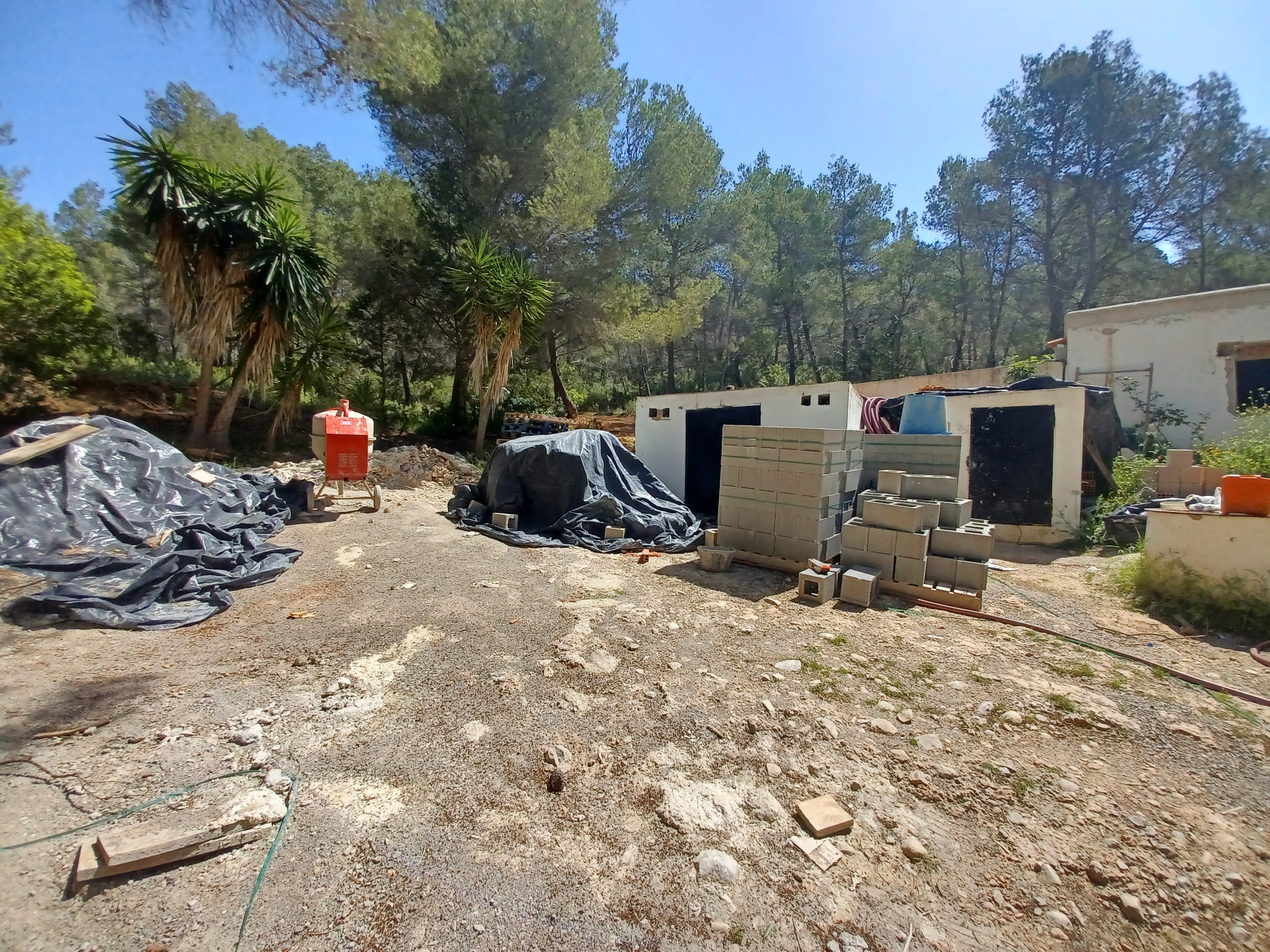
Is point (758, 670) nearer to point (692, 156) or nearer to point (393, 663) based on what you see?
point (393, 663)

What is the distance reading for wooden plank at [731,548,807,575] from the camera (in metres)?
5.05

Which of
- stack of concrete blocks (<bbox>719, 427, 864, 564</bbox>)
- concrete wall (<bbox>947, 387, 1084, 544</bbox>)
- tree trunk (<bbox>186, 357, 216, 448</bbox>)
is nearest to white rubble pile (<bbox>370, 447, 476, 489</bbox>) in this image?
tree trunk (<bbox>186, 357, 216, 448</bbox>)

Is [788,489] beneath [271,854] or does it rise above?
above

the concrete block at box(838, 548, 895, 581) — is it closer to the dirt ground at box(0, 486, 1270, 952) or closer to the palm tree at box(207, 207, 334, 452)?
the dirt ground at box(0, 486, 1270, 952)

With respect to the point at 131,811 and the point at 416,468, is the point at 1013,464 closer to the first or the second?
the point at 131,811

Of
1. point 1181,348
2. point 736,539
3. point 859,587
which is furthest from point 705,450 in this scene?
point 1181,348

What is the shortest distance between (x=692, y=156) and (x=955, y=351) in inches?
610

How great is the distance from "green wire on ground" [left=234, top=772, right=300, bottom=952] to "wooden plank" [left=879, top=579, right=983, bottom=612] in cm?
423

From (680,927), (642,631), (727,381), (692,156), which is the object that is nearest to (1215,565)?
(642,631)

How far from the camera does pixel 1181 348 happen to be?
9273 millimetres

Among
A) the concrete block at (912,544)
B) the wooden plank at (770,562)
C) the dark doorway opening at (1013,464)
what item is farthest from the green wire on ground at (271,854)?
the dark doorway opening at (1013,464)

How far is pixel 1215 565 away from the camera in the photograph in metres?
4.08

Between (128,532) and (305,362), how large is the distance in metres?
6.10

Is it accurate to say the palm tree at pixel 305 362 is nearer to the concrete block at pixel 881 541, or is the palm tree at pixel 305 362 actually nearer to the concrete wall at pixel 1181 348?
the concrete block at pixel 881 541
